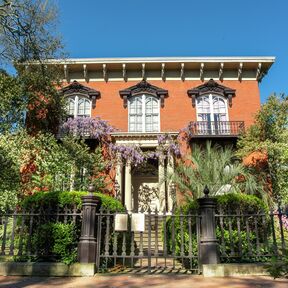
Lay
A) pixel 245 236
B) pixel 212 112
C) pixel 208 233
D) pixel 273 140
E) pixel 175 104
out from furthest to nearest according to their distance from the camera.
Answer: pixel 175 104 → pixel 212 112 → pixel 273 140 → pixel 245 236 → pixel 208 233

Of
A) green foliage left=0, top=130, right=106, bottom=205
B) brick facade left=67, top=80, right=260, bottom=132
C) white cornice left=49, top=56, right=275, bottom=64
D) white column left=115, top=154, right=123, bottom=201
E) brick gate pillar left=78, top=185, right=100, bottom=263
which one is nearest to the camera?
brick gate pillar left=78, top=185, right=100, bottom=263

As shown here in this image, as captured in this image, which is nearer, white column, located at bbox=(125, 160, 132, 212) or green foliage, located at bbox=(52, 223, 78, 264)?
green foliage, located at bbox=(52, 223, 78, 264)

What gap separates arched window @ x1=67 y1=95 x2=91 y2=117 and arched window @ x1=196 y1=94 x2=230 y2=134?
250 inches

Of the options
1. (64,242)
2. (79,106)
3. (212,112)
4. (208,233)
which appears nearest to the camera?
(64,242)

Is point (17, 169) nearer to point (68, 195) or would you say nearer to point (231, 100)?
point (68, 195)

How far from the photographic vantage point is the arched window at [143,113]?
58.2 feet

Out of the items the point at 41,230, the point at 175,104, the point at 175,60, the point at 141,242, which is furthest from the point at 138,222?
the point at 175,60

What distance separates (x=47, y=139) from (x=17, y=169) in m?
1.97

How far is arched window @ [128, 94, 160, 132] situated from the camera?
17.8 meters

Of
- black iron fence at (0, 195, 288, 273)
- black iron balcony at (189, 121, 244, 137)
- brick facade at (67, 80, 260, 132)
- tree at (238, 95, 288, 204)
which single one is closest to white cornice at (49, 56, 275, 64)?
brick facade at (67, 80, 260, 132)

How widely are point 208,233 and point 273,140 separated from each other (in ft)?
31.5

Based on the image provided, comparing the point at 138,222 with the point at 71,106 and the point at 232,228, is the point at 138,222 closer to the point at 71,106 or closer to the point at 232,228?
the point at 232,228

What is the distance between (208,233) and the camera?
7.39m

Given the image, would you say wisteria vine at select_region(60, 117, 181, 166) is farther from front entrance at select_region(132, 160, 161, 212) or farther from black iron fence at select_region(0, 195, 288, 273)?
black iron fence at select_region(0, 195, 288, 273)
